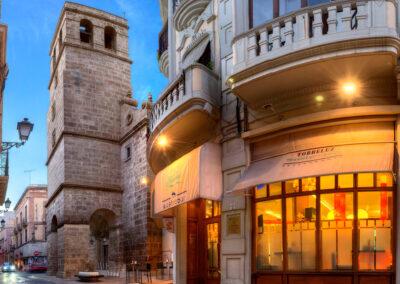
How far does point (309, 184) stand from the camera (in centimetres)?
916

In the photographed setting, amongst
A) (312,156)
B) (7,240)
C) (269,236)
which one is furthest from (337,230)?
(7,240)

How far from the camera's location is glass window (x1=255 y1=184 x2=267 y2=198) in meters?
9.85

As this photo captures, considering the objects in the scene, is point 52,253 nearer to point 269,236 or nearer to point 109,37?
point 109,37

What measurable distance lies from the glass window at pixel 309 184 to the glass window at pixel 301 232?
0.13 metres

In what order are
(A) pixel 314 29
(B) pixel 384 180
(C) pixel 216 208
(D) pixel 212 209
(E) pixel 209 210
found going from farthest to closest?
(E) pixel 209 210
(D) pixel 212 209
(C) pixel 216 208
(B) pixel 384 180
(A) pixel 314 29

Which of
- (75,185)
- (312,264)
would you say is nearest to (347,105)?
(312,264)

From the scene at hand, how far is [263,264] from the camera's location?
31.6 feet

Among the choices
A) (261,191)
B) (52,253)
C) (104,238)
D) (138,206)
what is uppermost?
(261,191)

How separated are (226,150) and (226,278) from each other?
95.5 inches

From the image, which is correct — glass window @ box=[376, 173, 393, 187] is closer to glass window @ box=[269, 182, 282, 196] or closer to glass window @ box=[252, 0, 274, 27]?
→ glass window @ box=[269, 182, 282, 196]

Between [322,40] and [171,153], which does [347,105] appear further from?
[171,153]

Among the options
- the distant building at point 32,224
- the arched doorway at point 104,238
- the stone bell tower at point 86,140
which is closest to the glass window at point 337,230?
the stone bell tower at point 86,140

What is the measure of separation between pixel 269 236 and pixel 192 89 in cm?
312

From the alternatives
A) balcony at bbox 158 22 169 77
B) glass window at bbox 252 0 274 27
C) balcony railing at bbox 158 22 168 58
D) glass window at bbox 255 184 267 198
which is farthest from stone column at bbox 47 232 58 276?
glass window at bbox 252 0 274 27
